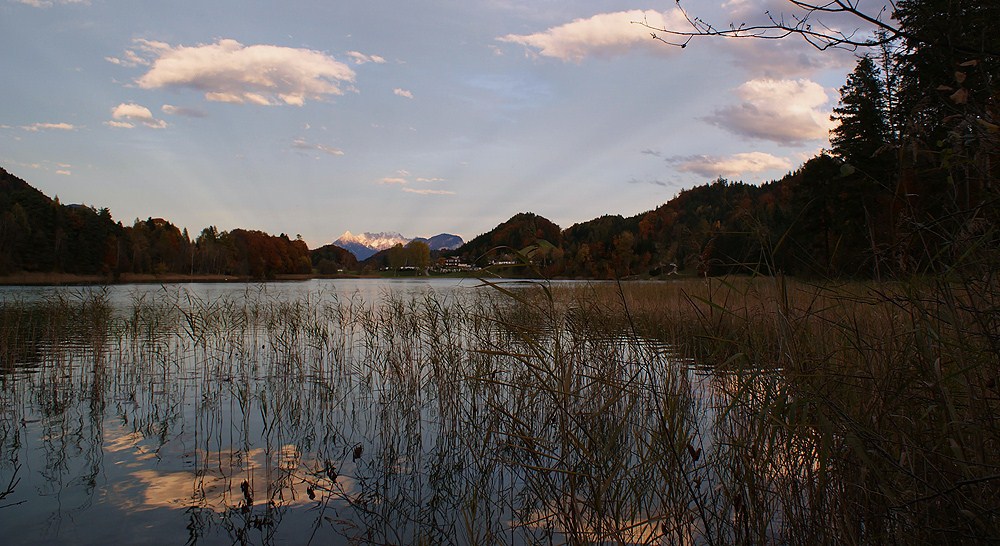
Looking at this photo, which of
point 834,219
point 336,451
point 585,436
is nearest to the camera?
point 585,436

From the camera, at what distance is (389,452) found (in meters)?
6.07

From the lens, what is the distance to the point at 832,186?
30375 mm

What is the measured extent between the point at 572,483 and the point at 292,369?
8747mm

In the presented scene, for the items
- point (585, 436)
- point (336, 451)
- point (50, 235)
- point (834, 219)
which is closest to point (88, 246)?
point (50, 235)

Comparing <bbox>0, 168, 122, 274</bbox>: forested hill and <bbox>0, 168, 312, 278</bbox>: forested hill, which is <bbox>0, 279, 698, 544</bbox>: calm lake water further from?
<bbox>0, 168, 122, 274</bbox>: forested hill

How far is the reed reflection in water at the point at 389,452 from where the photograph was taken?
297 cm

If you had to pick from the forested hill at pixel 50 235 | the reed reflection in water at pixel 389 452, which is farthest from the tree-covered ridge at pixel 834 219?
the reed reflection in water at pixel 389 452

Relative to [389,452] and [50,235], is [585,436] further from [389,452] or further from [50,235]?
[50,235]

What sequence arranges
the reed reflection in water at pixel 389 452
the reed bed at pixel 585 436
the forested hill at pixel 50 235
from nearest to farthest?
the reed bed at pixel 585 436
the reed reflection in water at pixel 389 452
the forested hill at pixel 50 235

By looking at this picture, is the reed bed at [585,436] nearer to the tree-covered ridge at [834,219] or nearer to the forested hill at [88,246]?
the tree-covered ridge at [834,219]

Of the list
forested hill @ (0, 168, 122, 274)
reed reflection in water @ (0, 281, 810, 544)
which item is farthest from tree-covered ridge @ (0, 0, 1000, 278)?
reed reflection in water @ (0, 281, 810, 544)

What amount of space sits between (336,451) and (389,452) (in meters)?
0.68

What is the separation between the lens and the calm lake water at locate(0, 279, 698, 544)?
11.1 feet

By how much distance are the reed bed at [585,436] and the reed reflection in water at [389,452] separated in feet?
0.14
